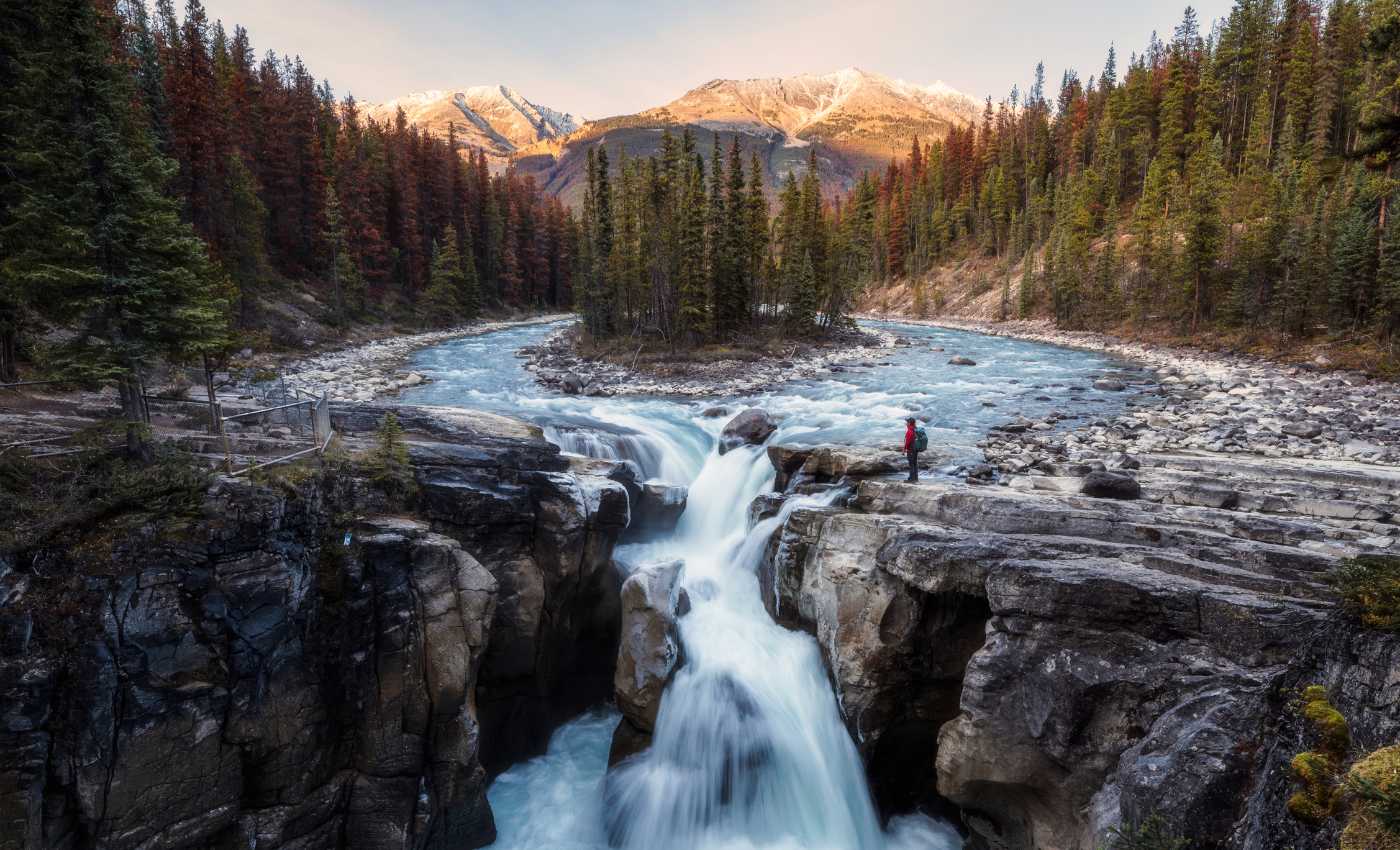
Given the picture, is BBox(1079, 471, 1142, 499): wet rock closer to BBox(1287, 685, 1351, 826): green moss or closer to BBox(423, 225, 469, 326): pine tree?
BBox(1287, 685, 1351, 826): green moss

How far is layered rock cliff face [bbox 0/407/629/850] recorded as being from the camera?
8039 millimetres

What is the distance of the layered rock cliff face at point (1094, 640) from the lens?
6191mm

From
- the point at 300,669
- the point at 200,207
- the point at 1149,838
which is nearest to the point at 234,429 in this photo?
the point at 300,669

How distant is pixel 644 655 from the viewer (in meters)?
12.7

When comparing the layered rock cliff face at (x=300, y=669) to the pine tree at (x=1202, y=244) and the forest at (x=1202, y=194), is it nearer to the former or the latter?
the forest at (x=1202, y=194)

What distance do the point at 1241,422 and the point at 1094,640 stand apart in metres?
18.1

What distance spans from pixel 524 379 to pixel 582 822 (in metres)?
27.1

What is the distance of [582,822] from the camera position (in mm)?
11828

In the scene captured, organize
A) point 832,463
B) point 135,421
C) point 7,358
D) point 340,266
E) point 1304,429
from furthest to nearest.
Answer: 1. point 340,266
2. point 1304,429
3. point 832,463
4. point 7,358
5. point 135,421

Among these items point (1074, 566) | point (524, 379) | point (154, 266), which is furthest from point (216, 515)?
point (524, 379)

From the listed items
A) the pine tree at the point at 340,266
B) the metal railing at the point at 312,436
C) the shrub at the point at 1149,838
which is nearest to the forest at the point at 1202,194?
the shrub at the point at 1149,838

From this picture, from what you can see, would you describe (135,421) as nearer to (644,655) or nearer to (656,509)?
(644,655)

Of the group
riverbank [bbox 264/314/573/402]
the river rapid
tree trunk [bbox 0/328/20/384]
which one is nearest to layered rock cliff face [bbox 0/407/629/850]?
the river rapid

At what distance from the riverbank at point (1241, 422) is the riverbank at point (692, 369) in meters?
15.7
